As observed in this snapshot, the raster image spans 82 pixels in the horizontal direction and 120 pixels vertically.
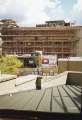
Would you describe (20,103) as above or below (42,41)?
above

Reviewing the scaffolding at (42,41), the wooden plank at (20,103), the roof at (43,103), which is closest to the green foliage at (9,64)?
the roof at (43,103)

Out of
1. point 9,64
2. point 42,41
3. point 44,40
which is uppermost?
point 44,40

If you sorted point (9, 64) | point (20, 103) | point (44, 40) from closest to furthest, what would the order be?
point (20, 103) → point (9, 64) → point (44, 40)

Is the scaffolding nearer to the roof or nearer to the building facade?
the building facade

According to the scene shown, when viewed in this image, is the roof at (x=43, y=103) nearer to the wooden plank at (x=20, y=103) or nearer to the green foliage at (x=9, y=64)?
the wooden plank at (x=20, y=103)

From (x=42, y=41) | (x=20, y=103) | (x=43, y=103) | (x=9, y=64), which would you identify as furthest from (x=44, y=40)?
(x=20, y=103)

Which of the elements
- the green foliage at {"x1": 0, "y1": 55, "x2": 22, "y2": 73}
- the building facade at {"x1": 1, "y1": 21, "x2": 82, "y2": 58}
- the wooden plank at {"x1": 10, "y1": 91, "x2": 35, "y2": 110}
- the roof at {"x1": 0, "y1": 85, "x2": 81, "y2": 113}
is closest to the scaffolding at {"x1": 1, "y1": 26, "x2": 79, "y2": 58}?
the building facade at {"x1": 1, "y1": 21, "x2": 82, "y2": 58}

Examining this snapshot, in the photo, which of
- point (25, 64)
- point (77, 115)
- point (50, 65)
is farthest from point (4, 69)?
point (77, 115)

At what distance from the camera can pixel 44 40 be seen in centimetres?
10475

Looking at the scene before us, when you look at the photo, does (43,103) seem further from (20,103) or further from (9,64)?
(9,64)

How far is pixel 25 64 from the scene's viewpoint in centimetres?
7581

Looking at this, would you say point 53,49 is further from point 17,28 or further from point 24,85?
point 24,85

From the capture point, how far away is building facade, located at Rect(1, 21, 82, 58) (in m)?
103

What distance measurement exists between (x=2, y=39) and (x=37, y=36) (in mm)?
12501
